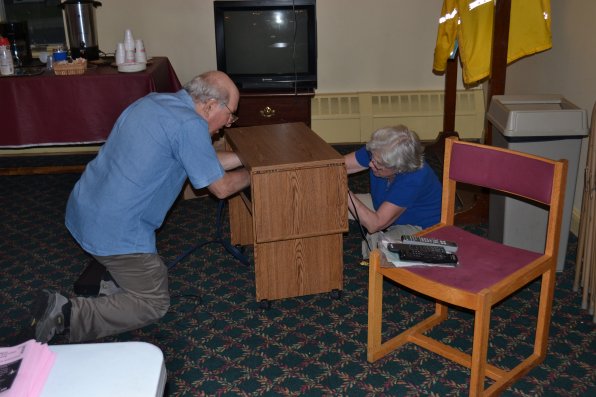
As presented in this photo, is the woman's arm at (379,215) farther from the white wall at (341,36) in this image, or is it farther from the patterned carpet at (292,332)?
the white wall at (341,36)

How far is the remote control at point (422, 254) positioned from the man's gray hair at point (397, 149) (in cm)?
47

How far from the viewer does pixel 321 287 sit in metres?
2.91

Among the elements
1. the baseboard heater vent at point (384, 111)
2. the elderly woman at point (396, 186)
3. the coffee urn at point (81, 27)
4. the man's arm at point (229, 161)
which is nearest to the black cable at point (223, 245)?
the man's arm at point (229, 161)

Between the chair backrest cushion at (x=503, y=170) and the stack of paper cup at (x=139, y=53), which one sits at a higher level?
the stack of paper cup at (x=139, y=53)

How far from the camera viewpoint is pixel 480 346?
209cm

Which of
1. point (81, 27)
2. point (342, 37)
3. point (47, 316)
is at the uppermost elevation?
point (81, 27)

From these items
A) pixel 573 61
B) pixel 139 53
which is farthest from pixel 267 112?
pixel 573 61

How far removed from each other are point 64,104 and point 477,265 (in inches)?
107

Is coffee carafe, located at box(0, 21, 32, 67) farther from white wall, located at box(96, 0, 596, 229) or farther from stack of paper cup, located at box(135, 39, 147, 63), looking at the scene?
stack of paper cup, located at box(135, 39, 147, 63)

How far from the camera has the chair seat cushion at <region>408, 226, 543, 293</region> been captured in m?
2.14

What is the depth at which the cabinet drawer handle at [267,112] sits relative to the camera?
4.48m

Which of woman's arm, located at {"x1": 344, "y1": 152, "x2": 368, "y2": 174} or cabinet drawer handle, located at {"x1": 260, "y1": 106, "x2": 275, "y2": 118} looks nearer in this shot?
woman's arm, located at {"x1": 344, "y1": 152, "x2": 368, "y2": 174}

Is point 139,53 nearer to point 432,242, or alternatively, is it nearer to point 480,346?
point 432,242

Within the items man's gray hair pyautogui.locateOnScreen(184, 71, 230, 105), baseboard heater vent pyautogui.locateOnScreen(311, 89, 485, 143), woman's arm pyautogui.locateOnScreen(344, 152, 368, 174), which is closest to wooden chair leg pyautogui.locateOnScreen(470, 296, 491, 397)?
woman's arm pyautogui.locateOnScreen(344, 152, 368, 174)
